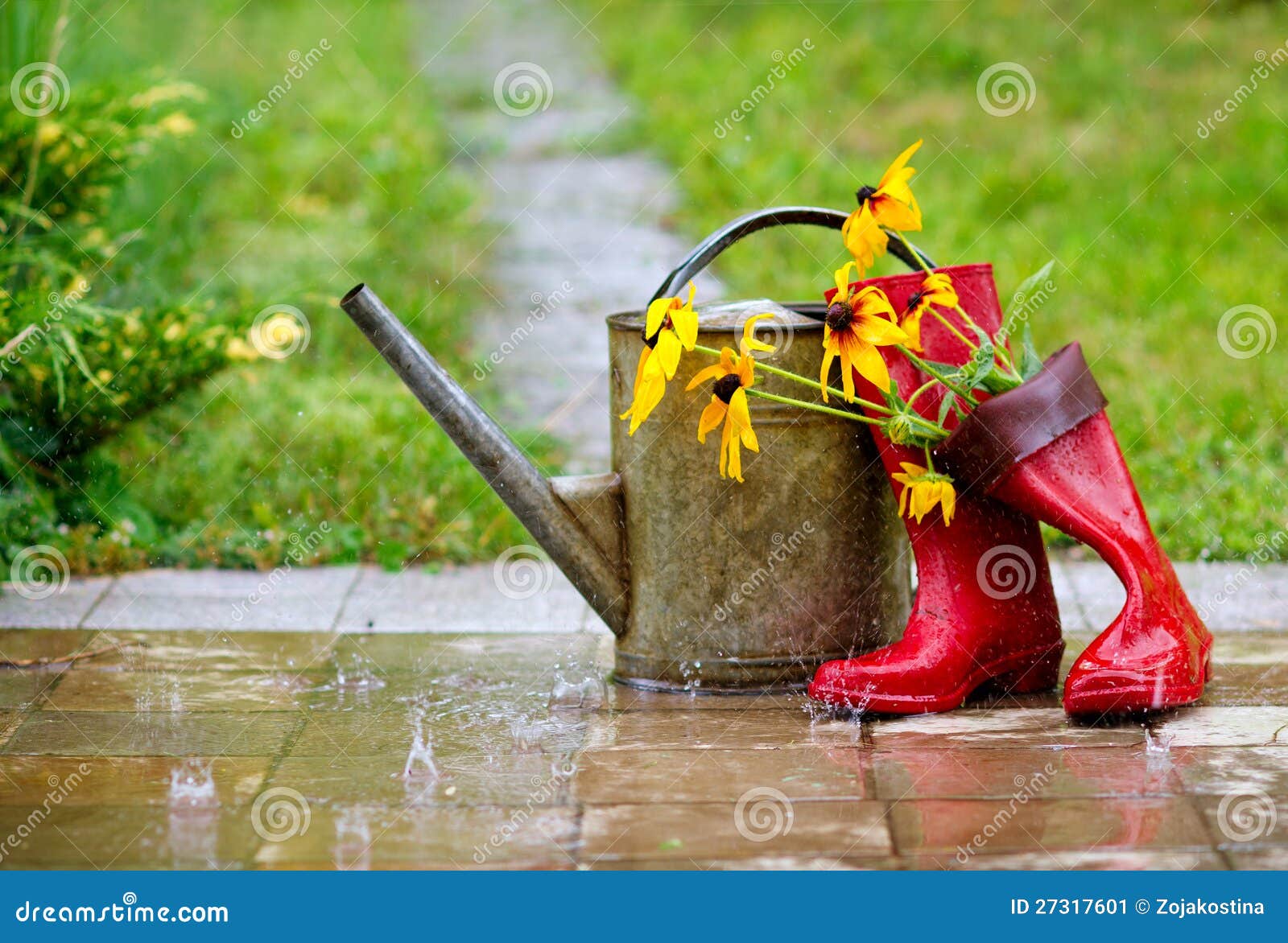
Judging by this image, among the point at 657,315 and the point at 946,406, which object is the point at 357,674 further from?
the point at 946,406

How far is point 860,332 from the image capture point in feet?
9.05

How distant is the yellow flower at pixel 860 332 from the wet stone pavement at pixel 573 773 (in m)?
0.67

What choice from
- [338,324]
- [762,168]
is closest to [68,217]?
[338,324]

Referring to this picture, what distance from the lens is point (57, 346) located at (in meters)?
3.61

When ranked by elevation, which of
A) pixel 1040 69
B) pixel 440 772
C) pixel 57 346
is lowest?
pixel 440 772

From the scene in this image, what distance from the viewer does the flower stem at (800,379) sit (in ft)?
9.12

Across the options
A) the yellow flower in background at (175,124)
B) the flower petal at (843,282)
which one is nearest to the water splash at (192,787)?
the flower petal at (843,282)

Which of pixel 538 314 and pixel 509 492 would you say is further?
pixel 538 314

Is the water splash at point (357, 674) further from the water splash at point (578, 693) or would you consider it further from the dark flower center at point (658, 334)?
the dark flower center at point (658, 334)

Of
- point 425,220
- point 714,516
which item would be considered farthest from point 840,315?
point 425,220

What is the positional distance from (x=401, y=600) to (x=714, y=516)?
1133 millimetres

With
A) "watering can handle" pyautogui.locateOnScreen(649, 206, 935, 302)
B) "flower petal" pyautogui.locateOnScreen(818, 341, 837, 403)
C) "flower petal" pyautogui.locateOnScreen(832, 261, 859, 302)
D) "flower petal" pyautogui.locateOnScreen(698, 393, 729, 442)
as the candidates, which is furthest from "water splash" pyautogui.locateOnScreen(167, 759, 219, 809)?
"flower petal" pyautogui.locateOnScreen(832, 261, 859, 302)

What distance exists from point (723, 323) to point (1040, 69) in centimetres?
628
